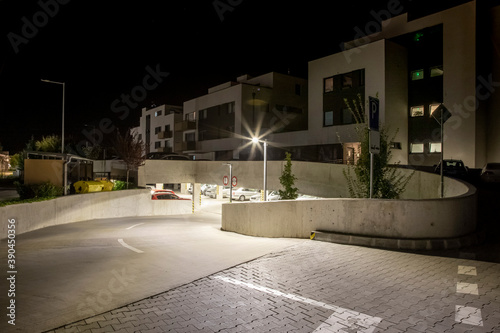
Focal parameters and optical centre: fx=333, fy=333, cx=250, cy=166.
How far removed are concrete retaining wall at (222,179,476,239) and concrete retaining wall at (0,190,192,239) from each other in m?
9.10

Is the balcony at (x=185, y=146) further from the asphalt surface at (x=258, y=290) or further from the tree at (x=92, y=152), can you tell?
the asphalt surface at (x=258, y=290)

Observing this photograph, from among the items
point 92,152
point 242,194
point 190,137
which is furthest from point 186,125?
point 242,194

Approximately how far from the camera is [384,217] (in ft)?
26.5

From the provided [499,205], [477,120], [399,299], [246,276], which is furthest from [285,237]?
[477,120]

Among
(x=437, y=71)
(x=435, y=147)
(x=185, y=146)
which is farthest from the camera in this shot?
(x=185, y=146)

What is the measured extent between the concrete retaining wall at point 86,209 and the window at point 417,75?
22420 mm

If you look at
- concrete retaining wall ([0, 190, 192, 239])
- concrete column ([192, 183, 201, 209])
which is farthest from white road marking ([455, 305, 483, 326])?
concrete column ([192, 183, 201, 209])

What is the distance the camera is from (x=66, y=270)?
6320 mm

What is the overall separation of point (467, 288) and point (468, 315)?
110 centimetres

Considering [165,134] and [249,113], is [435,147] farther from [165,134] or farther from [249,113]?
[165,134]

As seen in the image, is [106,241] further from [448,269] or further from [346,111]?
[346,111]

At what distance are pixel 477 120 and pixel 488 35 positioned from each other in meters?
7.06

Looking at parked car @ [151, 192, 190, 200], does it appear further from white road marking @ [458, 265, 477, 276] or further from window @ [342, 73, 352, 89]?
white road marking @ [458, 265, 477, 276]

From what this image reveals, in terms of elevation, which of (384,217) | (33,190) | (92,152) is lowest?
(384,217)
